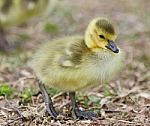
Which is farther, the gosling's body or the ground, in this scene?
the ground

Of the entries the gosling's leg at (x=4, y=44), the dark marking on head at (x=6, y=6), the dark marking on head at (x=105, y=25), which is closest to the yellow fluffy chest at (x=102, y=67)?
the dark marking on head at (x=105, y=25)

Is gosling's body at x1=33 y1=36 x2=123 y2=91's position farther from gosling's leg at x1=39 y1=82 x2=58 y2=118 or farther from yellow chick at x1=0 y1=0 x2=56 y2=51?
yellow chick at x1=0 y1=0 x2=56 y2=51

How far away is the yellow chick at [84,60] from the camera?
2.46 metres

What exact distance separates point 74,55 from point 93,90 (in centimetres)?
69

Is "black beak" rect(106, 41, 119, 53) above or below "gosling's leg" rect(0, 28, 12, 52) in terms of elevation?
below

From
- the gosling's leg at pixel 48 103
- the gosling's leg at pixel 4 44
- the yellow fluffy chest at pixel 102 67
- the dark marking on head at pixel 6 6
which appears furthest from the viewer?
the gosling's leg at pixel 4 44

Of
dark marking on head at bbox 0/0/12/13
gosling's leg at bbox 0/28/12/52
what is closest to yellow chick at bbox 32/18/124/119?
dark marking on head at bbox 0/0/12/13

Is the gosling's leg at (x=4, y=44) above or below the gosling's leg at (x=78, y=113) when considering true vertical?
above

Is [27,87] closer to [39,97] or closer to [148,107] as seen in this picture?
[39,97]

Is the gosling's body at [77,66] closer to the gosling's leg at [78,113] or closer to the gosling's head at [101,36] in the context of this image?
the gosling's head at [101,36]

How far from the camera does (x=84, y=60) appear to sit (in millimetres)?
2469

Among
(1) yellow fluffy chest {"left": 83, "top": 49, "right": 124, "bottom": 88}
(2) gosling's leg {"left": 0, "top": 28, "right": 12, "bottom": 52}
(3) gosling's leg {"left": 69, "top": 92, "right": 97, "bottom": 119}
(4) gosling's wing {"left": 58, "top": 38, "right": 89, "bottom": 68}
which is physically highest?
(2) gosling's leg {"left": 0, "top": 28, "right": 12, "bottom": 52}

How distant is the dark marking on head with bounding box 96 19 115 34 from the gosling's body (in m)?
0.09

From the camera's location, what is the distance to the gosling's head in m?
2.50
